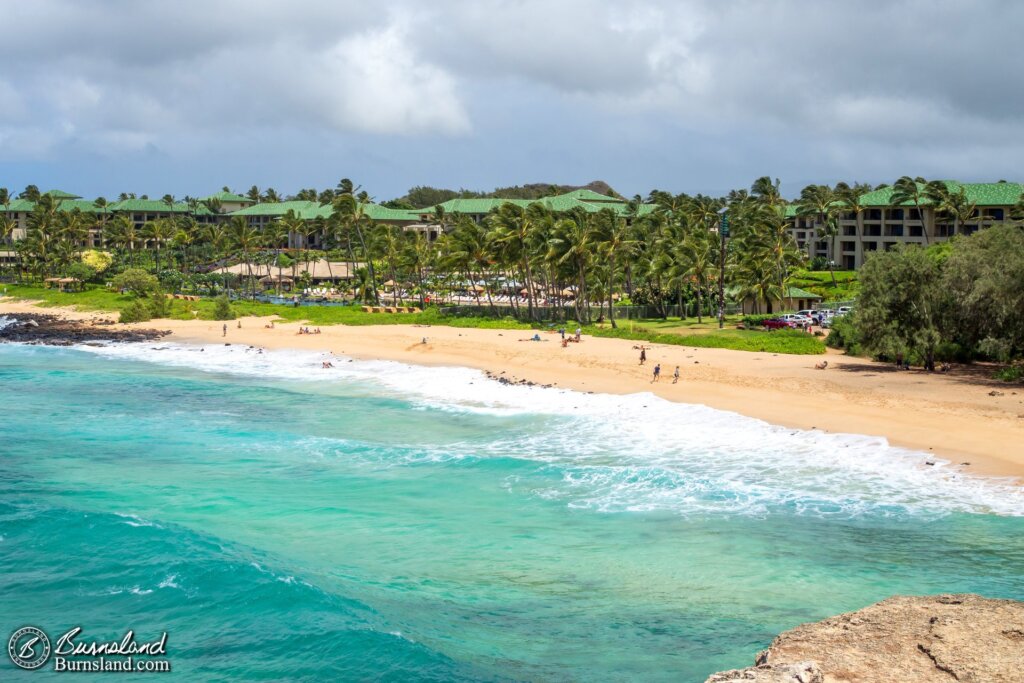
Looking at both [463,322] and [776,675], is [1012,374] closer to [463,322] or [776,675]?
[776,675]

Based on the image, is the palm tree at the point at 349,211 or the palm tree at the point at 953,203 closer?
the palm tree at the point at 349,211

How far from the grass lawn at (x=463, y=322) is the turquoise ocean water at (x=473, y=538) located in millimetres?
16386

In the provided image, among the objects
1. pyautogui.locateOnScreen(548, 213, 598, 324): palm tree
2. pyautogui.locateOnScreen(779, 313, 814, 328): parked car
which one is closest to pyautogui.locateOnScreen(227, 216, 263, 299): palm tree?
pyautogui.locateOnScreen(548, 213, 598, 324): palm tree

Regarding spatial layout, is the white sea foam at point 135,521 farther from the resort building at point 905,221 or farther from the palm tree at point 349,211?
the resort building at point 905,221

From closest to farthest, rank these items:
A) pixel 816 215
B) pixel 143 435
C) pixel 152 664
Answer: pixel 152 664, pixel 143 435, pixel 816 215

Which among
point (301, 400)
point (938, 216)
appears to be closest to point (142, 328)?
point (301, 400)

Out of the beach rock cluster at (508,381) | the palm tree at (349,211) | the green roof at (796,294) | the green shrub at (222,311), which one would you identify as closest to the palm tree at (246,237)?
the palm tree at (349,211)

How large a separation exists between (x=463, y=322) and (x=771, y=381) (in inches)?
1129

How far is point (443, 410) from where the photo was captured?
36.1 metres

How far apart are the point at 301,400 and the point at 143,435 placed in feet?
27.2

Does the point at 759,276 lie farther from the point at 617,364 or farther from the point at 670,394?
the point at 670,394

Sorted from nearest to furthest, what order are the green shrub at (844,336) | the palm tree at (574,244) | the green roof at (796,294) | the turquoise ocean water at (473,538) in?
A: the turquoise ocean water at (473,538), the green shrub at (844,336), the palm tree at (574,244), the green roof at (796,294)

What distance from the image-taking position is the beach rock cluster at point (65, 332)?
62.2 meters

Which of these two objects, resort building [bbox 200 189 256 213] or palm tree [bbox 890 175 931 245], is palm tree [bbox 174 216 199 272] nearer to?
resort building [bbox 200 189 256 213]
